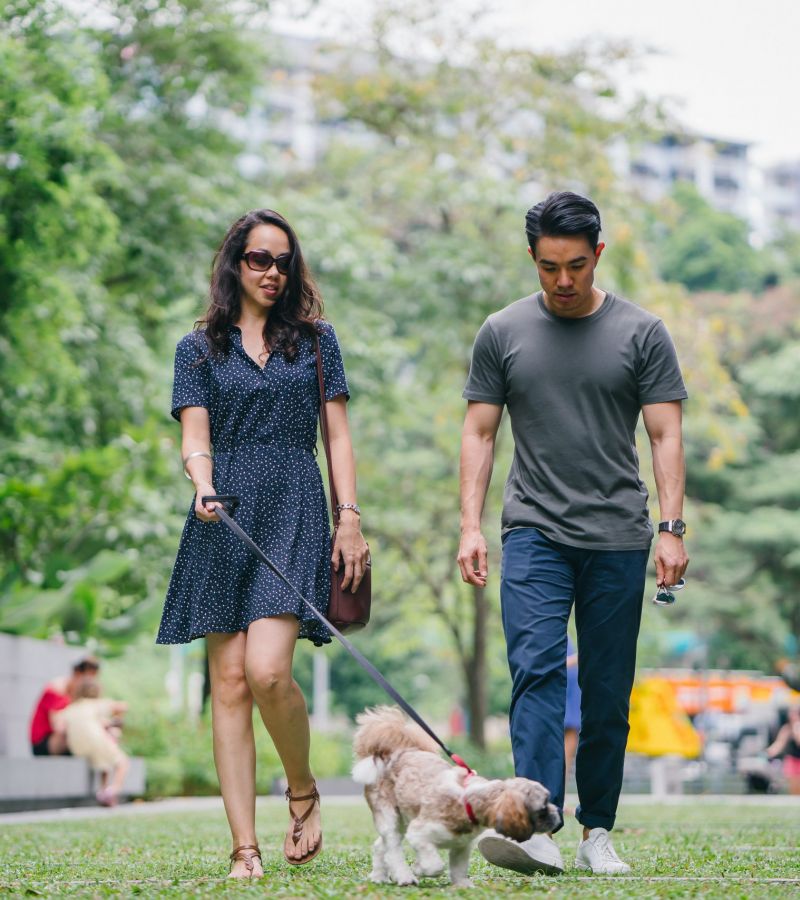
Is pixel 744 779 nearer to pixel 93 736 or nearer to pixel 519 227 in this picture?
pixel 519 227

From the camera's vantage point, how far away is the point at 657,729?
80.2ft

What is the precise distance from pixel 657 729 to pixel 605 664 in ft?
64.0

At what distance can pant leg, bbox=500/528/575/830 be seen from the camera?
527 centimetres

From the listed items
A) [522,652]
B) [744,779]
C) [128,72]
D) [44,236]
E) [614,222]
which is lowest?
[744,779]

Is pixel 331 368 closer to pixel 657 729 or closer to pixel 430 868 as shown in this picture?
pixel 430 868

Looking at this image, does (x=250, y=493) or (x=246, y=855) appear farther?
(x=250, y=493)

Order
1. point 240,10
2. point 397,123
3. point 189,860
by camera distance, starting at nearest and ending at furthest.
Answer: point 189,860, point 240,10, point 397,123

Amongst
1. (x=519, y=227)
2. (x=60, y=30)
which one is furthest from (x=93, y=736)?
(x=519, y=227)

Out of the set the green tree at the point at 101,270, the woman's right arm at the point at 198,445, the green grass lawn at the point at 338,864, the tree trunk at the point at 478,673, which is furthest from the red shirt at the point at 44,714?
the woman's right arm at the point at 198,445

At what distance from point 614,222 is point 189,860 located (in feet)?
56.6

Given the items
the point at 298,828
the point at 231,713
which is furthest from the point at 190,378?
the point at 298,828

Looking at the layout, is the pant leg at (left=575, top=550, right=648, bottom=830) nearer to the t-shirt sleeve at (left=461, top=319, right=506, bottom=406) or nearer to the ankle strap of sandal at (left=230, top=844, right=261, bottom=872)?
the t-shirt sleeve at (left=461, top=319, right=506, bottom=406)

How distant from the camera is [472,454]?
570 centimetres

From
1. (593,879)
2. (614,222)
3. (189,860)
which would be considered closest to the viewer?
(593,879)
